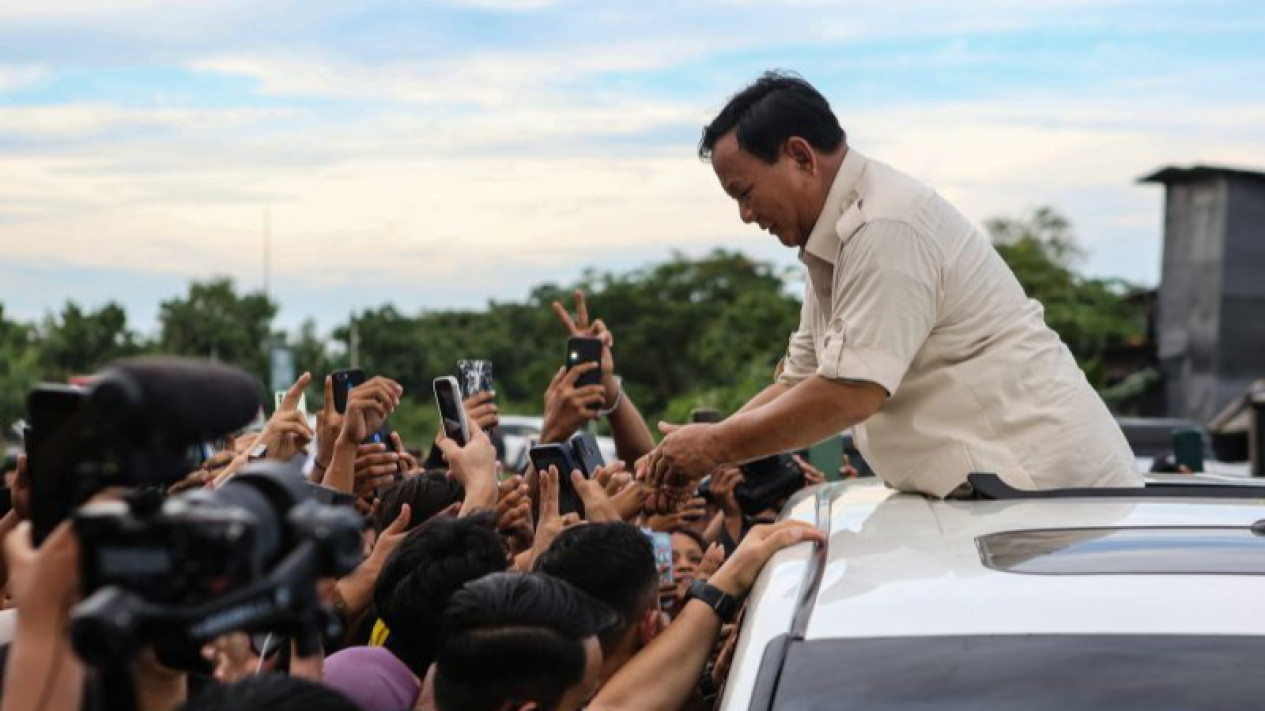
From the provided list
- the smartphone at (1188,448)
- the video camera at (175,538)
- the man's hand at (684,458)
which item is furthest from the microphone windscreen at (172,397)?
the smartphone at (1188,448)

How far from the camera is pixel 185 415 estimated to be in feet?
5.88

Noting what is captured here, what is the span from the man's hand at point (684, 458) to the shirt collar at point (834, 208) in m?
0.45

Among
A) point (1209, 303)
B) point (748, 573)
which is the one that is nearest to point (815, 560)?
point (748, 573)

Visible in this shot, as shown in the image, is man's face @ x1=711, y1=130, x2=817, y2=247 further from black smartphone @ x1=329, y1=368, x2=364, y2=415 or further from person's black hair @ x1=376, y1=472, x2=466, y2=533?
black smartphone @ x1=329, y1=368, x2=364, y2=415

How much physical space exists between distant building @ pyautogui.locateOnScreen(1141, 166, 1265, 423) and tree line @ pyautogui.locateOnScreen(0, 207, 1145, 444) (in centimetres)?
331

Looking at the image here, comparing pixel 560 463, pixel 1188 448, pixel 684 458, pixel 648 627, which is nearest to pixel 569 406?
pixel 560 463

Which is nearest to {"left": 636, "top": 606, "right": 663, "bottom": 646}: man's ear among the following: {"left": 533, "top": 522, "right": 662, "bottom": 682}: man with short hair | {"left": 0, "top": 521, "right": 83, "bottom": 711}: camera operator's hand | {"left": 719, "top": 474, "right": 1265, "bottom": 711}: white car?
{"left": 533, "top": 522, "right": 662, "bottom": 682}: man with short hair

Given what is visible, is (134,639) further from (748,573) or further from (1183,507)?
(1183,507)

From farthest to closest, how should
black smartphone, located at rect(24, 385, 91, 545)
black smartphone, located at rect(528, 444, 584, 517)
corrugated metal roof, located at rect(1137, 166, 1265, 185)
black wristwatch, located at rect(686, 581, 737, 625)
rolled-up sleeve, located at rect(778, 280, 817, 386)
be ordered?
corrugated metal roof, located at rect(1137, 166, 1265, 185) → black smartphone, located at rect(528, 444, 584, 517) → rolled-up sleeve, located at rect(778, 280, 817, 386) → black wristwatch, located at rect(686, 581, 737, 625) → black smartphone, located at rect(24, 385, 91, 545)

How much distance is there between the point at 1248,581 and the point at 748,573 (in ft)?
3.06

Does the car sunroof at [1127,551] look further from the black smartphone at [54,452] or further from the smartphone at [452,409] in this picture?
the smartphone at [452,409]

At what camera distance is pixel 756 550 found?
3.40m

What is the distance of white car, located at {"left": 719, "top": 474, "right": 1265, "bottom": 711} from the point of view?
2.50 m

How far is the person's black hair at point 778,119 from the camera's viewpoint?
14.1 ft
